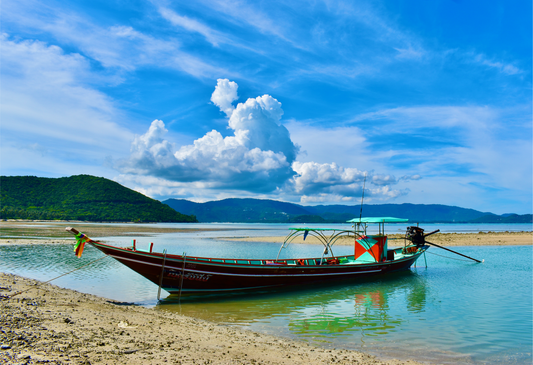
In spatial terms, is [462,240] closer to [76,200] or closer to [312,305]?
[312,305]

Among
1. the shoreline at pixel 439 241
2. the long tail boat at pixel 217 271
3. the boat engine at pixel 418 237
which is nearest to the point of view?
the long tail boat at pixel 217 271

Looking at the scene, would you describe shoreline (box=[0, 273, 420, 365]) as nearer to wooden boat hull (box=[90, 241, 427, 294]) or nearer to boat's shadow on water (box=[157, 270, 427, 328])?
boat's shadow on water (box=[157, 270, 427, 328])

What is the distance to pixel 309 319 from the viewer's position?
35.7 feet

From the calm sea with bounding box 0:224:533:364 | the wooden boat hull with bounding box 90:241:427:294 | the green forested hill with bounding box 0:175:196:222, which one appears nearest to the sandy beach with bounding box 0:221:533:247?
the calm sea with bounding box 0:224:533:364

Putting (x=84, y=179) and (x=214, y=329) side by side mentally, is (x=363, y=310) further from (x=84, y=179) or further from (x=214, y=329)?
(x=84, y=179)

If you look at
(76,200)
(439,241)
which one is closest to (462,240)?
(439,241)

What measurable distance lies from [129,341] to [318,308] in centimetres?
764

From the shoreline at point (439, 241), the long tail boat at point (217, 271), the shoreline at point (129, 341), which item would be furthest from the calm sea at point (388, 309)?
the shoreline at point (439, 241)

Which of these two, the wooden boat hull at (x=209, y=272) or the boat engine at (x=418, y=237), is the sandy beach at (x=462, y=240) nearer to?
the boat engine at (x=418, y=237)

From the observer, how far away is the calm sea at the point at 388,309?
8406 millimetres

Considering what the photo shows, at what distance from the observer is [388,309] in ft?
40.6

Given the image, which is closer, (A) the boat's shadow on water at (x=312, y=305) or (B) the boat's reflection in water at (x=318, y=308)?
(B) the boat's reflection in water at (x=318, y=308)

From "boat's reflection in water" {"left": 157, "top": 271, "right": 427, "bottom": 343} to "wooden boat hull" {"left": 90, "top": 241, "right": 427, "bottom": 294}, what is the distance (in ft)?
1.51

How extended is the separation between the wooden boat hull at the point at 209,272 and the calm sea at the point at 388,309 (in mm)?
606
